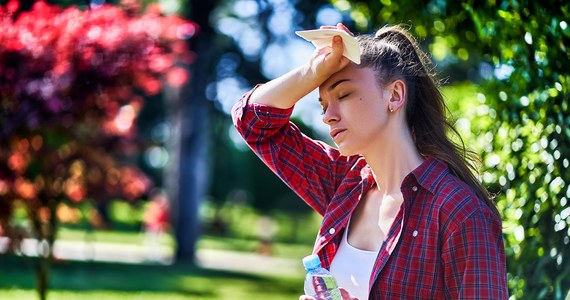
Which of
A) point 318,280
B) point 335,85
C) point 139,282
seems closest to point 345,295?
point 318,280

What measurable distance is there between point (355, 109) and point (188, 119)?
1395 cm

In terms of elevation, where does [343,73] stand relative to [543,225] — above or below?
above

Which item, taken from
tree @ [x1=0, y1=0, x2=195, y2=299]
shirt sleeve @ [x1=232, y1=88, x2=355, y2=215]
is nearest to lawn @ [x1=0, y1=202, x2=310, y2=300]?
tree @ [x1=0, y1=0, x2=195, y2=299]

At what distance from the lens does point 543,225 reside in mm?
3359

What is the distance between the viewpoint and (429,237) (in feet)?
7.88

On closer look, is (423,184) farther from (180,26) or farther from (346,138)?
(180,26)

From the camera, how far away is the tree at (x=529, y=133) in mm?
3191

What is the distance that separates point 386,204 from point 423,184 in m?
0.19

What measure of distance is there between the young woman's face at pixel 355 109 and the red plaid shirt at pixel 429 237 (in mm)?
175

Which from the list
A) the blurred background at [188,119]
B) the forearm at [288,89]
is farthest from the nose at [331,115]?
the blurred background at [188,119]

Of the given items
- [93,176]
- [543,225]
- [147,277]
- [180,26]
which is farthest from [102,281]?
[543,225]

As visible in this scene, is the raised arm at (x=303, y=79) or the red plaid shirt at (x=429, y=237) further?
the raised arm at (x=303, y=79)

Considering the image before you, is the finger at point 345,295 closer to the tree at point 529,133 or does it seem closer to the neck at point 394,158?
the neck at point 394,158

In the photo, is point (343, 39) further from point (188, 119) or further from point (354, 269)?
point (188, 119)
